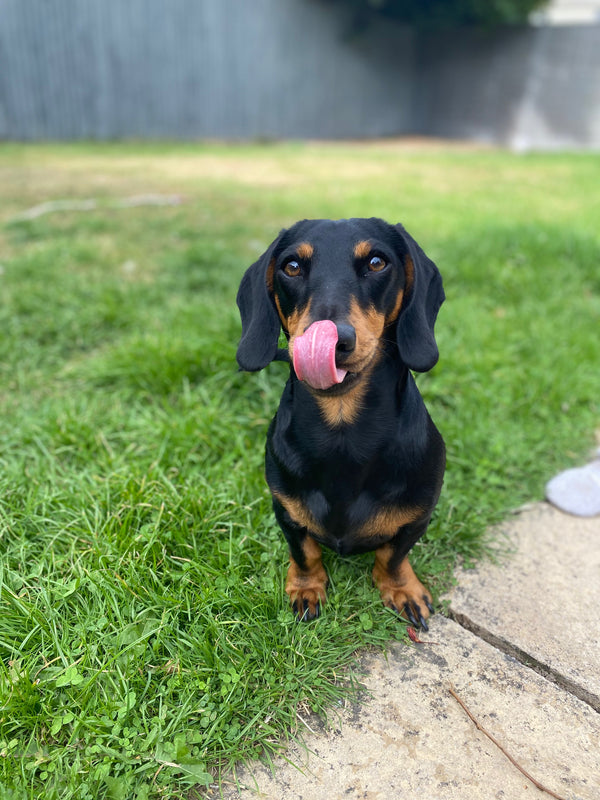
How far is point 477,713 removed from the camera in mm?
1547

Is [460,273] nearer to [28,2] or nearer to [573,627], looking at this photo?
[573,627]

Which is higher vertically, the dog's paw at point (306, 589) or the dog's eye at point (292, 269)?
the dog's eye at point (292, 269)

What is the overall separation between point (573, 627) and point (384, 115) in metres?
20.0

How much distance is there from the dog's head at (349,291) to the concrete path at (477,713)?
854mm

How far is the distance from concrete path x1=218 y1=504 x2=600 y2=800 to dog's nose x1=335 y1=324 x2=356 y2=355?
37.4 inches

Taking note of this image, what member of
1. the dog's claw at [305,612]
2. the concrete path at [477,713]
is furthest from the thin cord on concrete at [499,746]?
the dog's claw at [305,612]

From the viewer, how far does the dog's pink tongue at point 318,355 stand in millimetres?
1285

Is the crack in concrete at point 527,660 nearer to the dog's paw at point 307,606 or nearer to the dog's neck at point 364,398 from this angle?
the dog's paw at point 307,606

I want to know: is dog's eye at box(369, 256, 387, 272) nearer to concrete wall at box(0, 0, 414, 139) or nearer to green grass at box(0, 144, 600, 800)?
green grass at box(0, 144, 600, 800)

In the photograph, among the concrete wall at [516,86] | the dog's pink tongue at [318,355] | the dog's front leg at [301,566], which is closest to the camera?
the dog's pink tongue at [318,355]

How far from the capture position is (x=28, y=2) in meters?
10.5

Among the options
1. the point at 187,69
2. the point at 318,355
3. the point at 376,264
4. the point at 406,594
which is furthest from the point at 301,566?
the point at 187,69

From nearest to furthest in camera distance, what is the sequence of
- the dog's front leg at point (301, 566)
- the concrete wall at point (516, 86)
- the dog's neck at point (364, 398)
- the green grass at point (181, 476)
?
the green grass at point (181, 476)
the dog's neck at point (364, 398)
the dog's front leg at point (301, 566)
the concrete wall at point (516, 86)

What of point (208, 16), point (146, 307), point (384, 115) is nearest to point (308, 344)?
point (146, 307)
